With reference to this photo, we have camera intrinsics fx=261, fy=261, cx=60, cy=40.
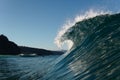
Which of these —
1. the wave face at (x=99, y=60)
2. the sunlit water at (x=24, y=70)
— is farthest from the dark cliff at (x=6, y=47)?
the wave face at (x=99, y=60)

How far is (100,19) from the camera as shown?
20.0m

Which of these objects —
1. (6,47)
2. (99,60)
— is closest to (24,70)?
(99,60)

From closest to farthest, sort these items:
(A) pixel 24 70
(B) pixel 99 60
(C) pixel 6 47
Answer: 1. (B) pixel 99 60
2. (A) pixel 24 70
3. (C) pixel 6 47

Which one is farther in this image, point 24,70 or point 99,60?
point 24,70

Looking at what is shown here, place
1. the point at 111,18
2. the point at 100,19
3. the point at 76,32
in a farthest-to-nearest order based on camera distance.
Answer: the point at 76,32
the point at 100,19
the point at 111,18

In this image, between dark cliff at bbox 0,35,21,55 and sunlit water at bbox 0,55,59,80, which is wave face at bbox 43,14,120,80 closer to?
sunlit water at bbox 0,55,59,80

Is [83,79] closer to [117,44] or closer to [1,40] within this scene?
[117,44]

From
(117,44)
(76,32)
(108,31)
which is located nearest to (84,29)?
(76,32)

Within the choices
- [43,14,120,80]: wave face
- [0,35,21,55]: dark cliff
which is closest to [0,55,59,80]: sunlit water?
[43,14,120,80]: wave face

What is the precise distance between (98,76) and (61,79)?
8.57ft

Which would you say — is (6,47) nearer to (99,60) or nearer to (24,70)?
(24,70)

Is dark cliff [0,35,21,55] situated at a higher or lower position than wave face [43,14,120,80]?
higher

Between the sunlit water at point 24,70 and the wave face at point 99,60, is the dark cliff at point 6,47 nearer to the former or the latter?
the sunlit water at point 24,70

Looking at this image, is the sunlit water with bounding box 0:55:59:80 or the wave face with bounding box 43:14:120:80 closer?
the wave face with bounding box 43:14:120:80
